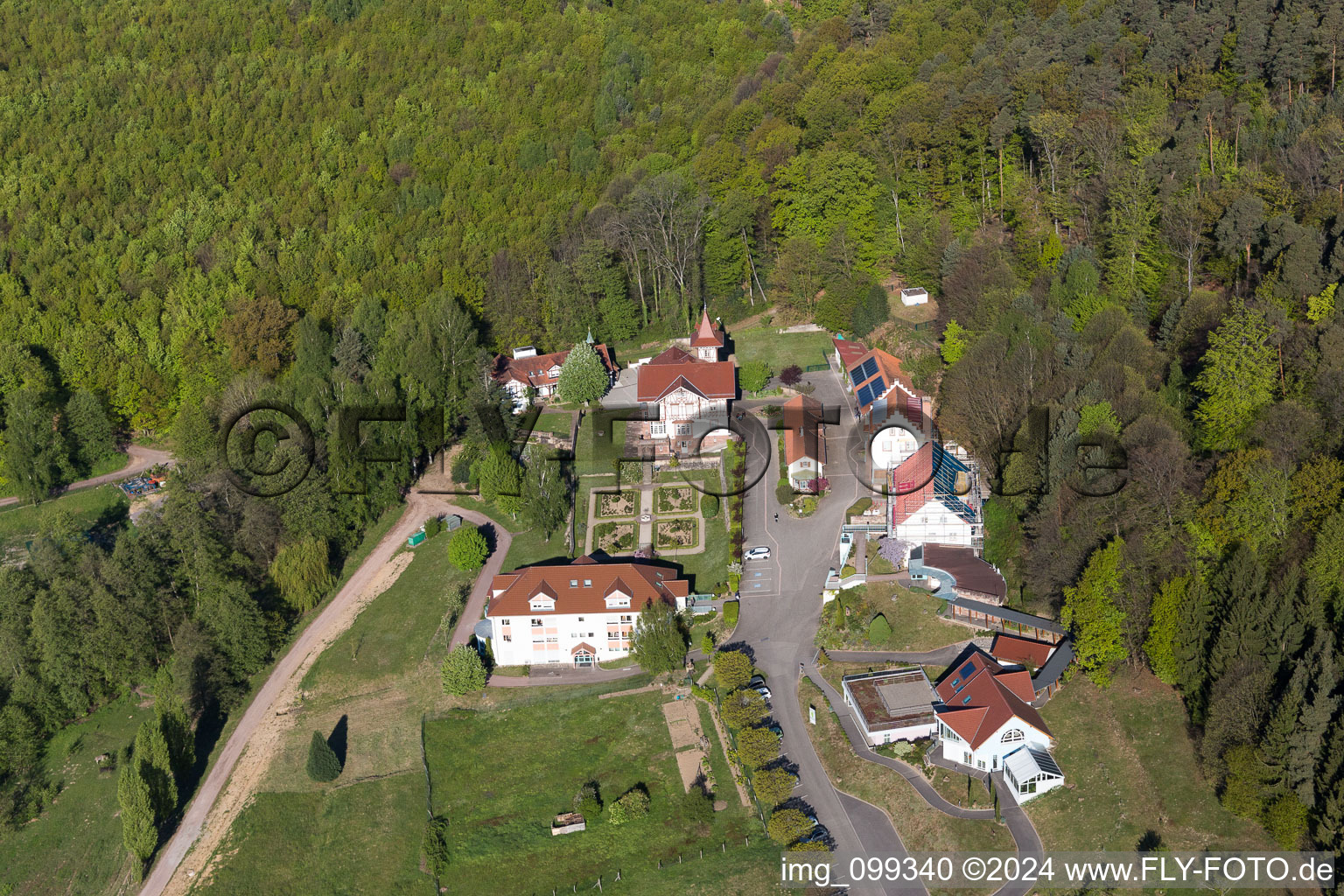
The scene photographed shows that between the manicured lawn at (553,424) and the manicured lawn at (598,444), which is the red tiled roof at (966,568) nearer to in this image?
the manicured lawn at (598,444)

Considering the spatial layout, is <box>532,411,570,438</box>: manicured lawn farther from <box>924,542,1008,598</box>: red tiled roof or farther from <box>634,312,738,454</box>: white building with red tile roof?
<box>924,542,1008,598</box>: red tiled roof

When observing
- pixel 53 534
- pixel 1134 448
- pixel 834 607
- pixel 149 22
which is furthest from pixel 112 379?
pixel 1134 448

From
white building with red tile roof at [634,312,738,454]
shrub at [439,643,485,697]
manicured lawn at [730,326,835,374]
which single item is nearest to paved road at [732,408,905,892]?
white building with red tile roof at [634,312,738,454]

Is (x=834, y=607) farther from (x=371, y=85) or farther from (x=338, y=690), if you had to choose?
(x=371, y=85)

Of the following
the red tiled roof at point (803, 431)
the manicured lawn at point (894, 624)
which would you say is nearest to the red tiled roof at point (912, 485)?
the manicured lawn at point (894, 624)

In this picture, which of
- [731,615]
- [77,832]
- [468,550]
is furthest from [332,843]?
[731,615]

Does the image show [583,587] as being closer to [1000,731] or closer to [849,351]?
[1000,731]
